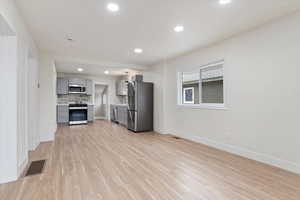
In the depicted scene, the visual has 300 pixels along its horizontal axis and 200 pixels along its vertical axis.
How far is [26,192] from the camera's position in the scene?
1.84 m

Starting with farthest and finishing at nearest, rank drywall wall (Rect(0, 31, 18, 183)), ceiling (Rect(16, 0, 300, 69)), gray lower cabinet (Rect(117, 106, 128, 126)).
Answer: gray lower cabinet (Rect(117, 106, 128, 126))
ceiling (Rect(16, 0, 300, 69))
drywall wall (Rect(0, 31, 18, 183))

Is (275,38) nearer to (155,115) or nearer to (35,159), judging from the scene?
(155,115)

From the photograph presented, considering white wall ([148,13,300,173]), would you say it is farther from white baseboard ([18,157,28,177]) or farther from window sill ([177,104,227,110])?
white baseboard ([18,157,28,177])

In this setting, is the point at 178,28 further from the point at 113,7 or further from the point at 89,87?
the point at 89,87

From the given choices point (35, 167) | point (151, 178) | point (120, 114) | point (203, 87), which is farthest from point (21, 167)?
point (120, 114)

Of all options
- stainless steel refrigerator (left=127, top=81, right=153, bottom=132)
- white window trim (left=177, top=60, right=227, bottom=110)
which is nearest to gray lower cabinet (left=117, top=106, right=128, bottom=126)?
stainless steel refrigerator (left=127, top=81, right=153, bottom=132)

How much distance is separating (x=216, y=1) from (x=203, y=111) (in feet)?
8.12

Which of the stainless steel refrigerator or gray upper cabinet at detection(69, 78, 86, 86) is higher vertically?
gray upper cabinet at detection(69, 78, 86, 86)

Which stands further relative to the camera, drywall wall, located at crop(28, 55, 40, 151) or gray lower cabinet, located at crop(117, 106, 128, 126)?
gray lower cabinet, located at crop(117, 106, 128, 126)

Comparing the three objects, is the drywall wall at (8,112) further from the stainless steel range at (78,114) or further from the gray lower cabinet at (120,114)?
the stainless steel range at (78,114)

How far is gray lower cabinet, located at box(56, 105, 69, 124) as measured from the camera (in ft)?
23.0

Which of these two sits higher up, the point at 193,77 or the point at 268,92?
the point at 193,77

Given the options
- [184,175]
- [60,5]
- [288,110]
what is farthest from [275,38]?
[60,5]

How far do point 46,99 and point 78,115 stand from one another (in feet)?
10.5
